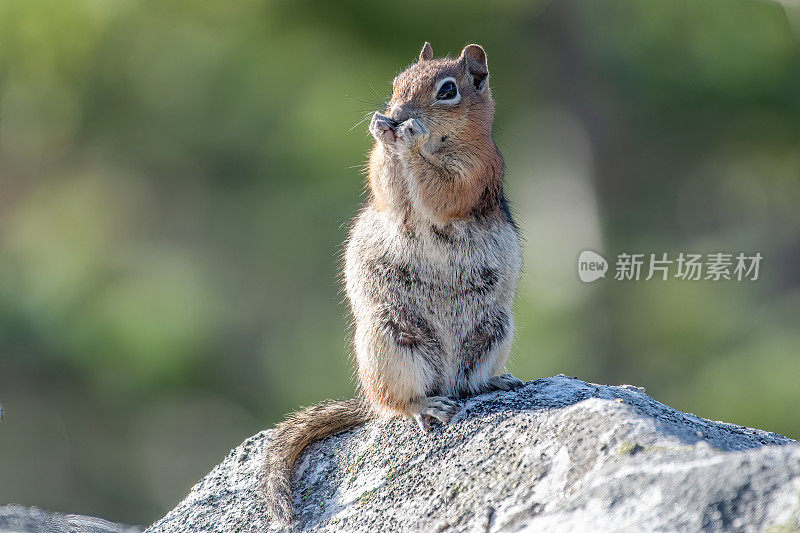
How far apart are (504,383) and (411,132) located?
4.04 feet

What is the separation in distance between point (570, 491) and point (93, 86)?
12.1 meters

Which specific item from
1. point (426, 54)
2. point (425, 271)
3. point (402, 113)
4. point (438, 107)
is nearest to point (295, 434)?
point (425, 271)

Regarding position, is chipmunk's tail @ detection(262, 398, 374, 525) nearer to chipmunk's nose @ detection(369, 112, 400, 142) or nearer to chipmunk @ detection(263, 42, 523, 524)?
chipmunk @ detection(263, 42, 523, 524)

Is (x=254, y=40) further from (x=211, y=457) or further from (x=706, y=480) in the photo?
(x=706, y=480)

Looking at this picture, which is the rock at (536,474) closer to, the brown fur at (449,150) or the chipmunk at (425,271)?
the chipmunk at (425,271)

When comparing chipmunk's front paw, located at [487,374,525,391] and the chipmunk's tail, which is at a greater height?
chipmunk's front paw, located at [487,374,525,391]

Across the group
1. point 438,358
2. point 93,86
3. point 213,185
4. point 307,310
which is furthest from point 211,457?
point 438,358

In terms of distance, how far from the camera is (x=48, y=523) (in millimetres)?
4445

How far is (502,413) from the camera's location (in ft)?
12.6

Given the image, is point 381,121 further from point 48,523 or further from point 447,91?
point 48,523

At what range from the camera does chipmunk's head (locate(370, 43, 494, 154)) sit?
4.41 metres

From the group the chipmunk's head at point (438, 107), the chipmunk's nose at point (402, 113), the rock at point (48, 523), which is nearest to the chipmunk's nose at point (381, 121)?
the chipmunk's head at point (438, 107)

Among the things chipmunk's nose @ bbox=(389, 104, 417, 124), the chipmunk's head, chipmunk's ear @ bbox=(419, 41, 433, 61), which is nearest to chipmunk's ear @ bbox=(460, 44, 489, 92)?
the chipmunk's head

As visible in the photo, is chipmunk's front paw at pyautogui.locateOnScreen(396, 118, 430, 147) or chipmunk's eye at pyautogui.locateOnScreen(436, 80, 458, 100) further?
chipmunk's eye at pyautogui.locateOnScreen(436, 80, 458, 100)
